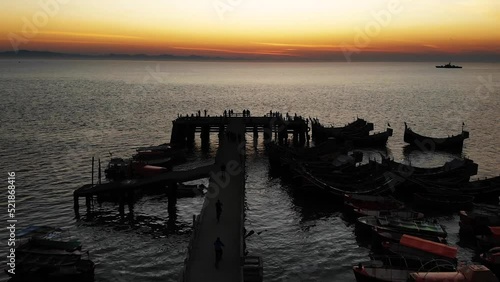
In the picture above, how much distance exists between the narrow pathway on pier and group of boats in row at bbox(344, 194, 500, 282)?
773cm

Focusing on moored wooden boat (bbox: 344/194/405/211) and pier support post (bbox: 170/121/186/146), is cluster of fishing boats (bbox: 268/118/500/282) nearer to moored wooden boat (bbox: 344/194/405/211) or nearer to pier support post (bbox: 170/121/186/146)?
moored wooden boat (bbox: 344/194/405/211)

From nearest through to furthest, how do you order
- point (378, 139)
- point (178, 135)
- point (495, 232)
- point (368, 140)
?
point (495, 232) < point (178, 135) < point (368, 140) < point (378, 139)

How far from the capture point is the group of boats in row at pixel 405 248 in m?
27.0

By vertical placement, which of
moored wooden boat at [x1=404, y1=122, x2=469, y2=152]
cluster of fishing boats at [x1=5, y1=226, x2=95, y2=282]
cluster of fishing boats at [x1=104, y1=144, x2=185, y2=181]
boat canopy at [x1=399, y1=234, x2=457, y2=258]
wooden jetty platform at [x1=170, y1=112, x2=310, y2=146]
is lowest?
cluster of fishing boats at [x1=5, y1=226, x2=95, y2=282]

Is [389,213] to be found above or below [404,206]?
above

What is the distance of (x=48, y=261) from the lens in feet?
96.6

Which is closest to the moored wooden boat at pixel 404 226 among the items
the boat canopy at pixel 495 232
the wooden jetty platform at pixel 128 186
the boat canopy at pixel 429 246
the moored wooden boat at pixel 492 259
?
the boat canopy at pixel 429 246

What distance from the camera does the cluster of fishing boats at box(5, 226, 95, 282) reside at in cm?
2884

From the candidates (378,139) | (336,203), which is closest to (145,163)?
(336,203)

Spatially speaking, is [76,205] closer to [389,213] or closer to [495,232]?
[389,213]

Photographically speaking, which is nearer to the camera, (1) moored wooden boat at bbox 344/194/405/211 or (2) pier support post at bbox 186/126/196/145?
(1) moored wooden boat at bbox 344/194/405/211

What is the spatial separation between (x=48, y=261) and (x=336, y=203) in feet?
83.5

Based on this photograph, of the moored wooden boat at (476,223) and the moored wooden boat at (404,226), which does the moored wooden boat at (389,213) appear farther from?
the moored wooden boat at (476,223)

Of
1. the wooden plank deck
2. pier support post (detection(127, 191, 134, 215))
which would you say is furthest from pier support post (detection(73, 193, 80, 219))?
pier support post (detection(127, 191, 134, 215))
